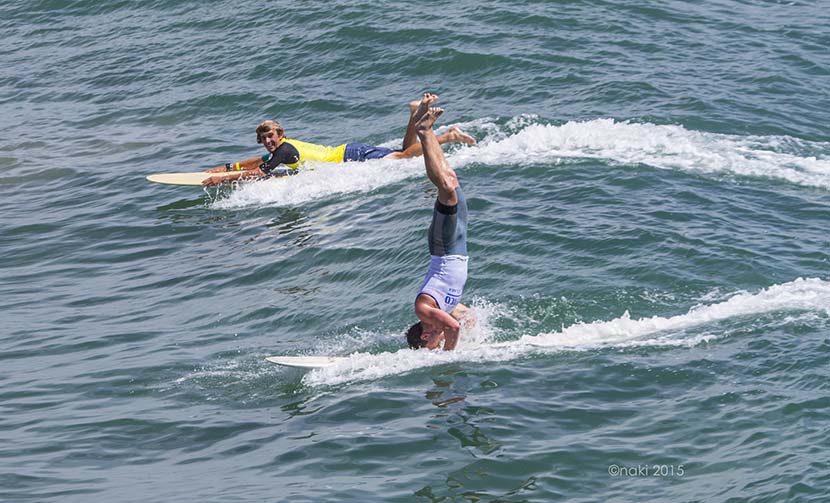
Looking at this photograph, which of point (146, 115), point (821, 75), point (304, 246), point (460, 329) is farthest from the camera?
point (146, 115)

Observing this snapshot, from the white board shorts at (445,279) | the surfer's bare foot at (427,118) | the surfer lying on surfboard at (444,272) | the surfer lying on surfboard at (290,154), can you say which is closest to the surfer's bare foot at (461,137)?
the surfer lying on surfboard at (444,272)

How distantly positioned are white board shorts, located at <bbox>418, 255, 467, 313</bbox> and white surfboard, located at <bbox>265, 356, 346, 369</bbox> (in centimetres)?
130

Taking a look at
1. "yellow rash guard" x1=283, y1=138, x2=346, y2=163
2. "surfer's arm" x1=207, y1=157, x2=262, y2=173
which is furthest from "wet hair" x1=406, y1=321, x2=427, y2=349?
"surfer's arm" x1=207, y1=157, x2=262, y2=173

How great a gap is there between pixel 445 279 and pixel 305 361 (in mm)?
1807

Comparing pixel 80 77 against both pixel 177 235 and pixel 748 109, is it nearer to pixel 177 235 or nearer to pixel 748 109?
pixel 177 235

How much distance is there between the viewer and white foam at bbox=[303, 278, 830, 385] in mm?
11766

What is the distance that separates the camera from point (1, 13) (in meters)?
34.8

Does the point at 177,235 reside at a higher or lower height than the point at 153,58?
lower

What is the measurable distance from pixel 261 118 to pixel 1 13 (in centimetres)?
1543

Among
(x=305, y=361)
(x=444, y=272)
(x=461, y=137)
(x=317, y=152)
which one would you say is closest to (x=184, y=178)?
(x=317, y=152)

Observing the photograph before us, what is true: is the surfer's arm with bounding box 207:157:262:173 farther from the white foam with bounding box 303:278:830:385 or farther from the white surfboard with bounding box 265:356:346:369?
the white surfboard with bounding box 265:356:346:369

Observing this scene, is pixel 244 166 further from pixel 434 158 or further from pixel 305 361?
pixel 434 158

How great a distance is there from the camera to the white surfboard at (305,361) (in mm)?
11727

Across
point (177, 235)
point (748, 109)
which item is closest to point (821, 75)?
point (748, 109)
